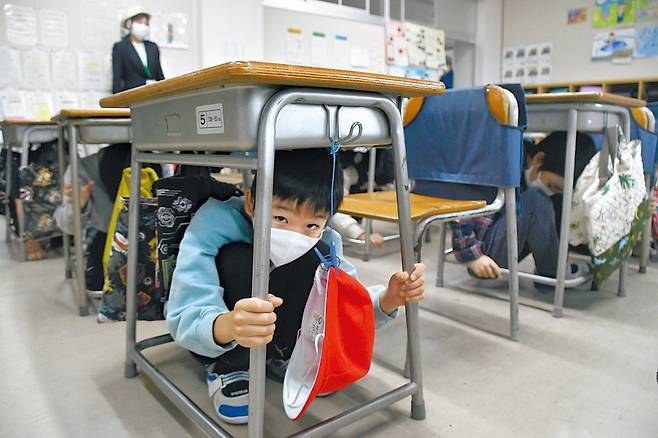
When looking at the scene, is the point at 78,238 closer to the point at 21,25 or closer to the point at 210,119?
the point at 210,119

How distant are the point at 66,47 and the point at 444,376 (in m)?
3.69

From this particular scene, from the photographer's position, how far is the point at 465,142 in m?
1.56

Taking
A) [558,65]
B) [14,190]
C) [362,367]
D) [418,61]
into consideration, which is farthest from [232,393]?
[558,65]

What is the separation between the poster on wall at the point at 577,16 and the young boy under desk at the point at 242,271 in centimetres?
557

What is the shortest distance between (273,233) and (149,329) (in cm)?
86

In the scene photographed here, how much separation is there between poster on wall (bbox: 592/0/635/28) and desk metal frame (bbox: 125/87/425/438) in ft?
17.3

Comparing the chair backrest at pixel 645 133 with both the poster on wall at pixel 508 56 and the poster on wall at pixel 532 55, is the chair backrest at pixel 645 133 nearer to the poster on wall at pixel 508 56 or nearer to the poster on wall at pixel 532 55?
the poster on wall at pixel 532 55

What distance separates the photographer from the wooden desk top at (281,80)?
0.67m

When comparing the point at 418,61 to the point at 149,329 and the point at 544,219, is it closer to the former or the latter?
the point at 544,219

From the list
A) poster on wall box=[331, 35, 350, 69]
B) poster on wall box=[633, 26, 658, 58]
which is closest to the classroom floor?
poster on wall box=[331, 35, 350, 69]

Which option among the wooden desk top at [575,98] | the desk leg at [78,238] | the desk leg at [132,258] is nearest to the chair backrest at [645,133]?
the wooden desk top at [575,98]

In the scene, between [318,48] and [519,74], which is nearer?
[318,48]

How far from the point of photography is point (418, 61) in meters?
5.53

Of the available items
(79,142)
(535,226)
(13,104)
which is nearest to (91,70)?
(13,104)
